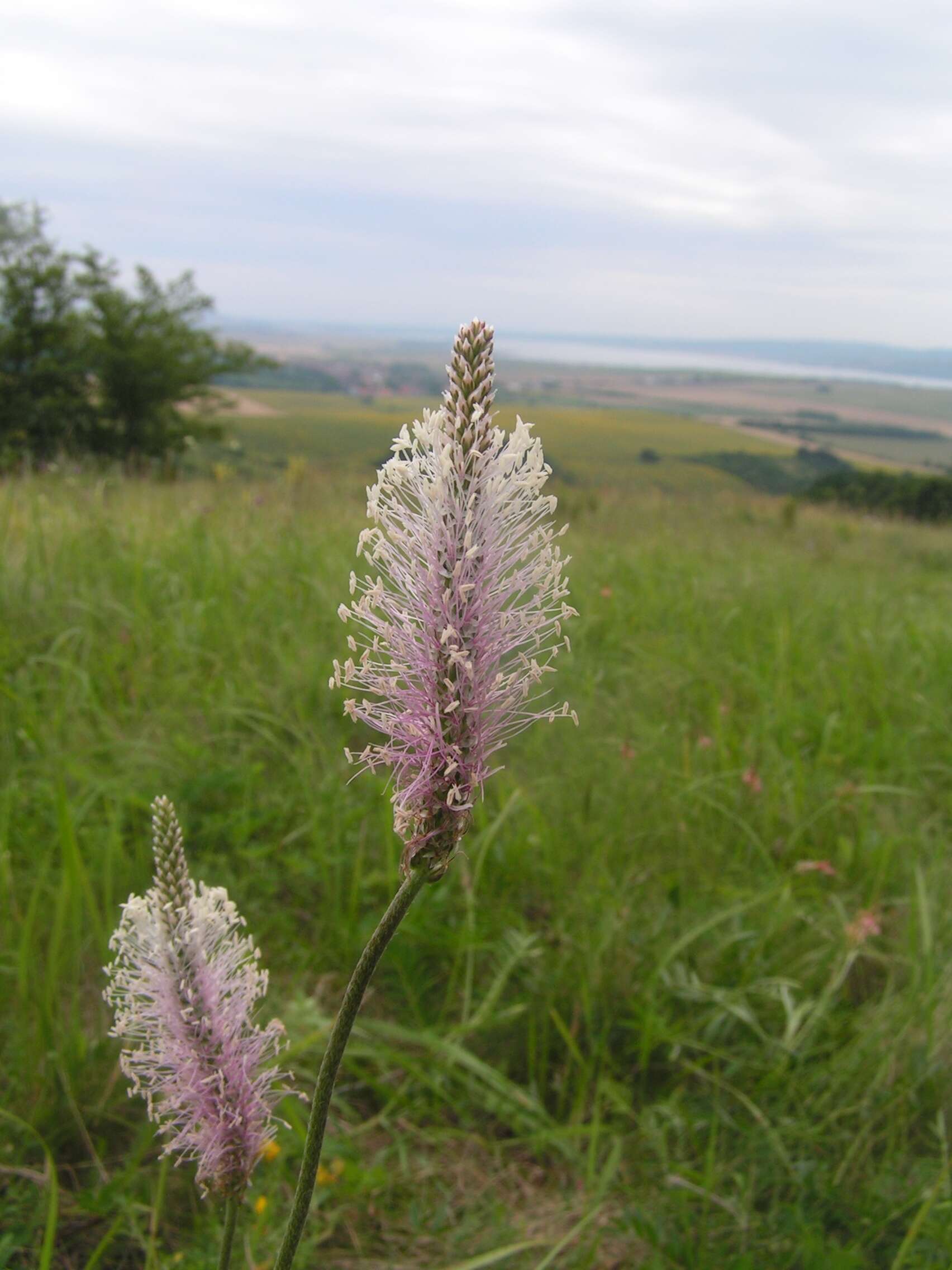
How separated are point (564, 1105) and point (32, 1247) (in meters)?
1.50

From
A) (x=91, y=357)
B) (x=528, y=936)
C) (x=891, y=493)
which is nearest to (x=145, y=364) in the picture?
(x=91, y=357)

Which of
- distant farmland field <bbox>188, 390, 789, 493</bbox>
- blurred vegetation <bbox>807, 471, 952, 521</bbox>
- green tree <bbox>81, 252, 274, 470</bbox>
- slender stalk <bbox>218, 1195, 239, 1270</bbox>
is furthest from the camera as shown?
green tree <bbox>81, 252, 274, 470</bbox>

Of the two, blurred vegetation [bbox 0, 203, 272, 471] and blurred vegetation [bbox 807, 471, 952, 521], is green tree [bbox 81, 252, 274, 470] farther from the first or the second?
blurred vegetation [bbox 807, 471, 952, 521]

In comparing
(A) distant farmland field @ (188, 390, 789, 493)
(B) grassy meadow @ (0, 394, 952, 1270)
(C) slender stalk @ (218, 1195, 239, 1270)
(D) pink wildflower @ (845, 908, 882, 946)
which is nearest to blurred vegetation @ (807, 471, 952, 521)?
(A) distant farmland field @ (188, 390, 789, 493)

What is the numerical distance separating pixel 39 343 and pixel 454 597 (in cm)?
3396

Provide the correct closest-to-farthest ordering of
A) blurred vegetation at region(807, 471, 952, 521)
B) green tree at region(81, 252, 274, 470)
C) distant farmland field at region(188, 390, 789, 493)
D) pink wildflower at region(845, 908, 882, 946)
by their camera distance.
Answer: pink wildflower at region(845, 908, 882, 946) < distant farmland field at region(188, 390, 789, 493) < blurred vegetation at region(807, 471, 952, 521) < green tree at region(81, 252, 274, 470)

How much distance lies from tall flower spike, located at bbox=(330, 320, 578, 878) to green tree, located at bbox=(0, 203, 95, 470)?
29670mm

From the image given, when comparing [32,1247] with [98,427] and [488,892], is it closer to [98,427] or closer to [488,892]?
[488,892]

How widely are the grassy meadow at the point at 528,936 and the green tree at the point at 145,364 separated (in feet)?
88.1

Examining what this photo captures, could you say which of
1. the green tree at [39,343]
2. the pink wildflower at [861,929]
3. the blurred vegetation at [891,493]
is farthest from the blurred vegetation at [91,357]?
the pink wildflower at [861,929]

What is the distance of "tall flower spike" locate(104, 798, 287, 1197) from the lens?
3.92 ft

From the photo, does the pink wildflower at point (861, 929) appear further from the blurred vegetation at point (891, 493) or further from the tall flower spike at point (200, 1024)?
the blurred vegetation at point (891, 493)

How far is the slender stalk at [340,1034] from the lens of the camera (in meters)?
0.84

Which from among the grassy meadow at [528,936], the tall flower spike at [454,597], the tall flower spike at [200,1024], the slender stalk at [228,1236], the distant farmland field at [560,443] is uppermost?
the distant farmland field at [560,443]
